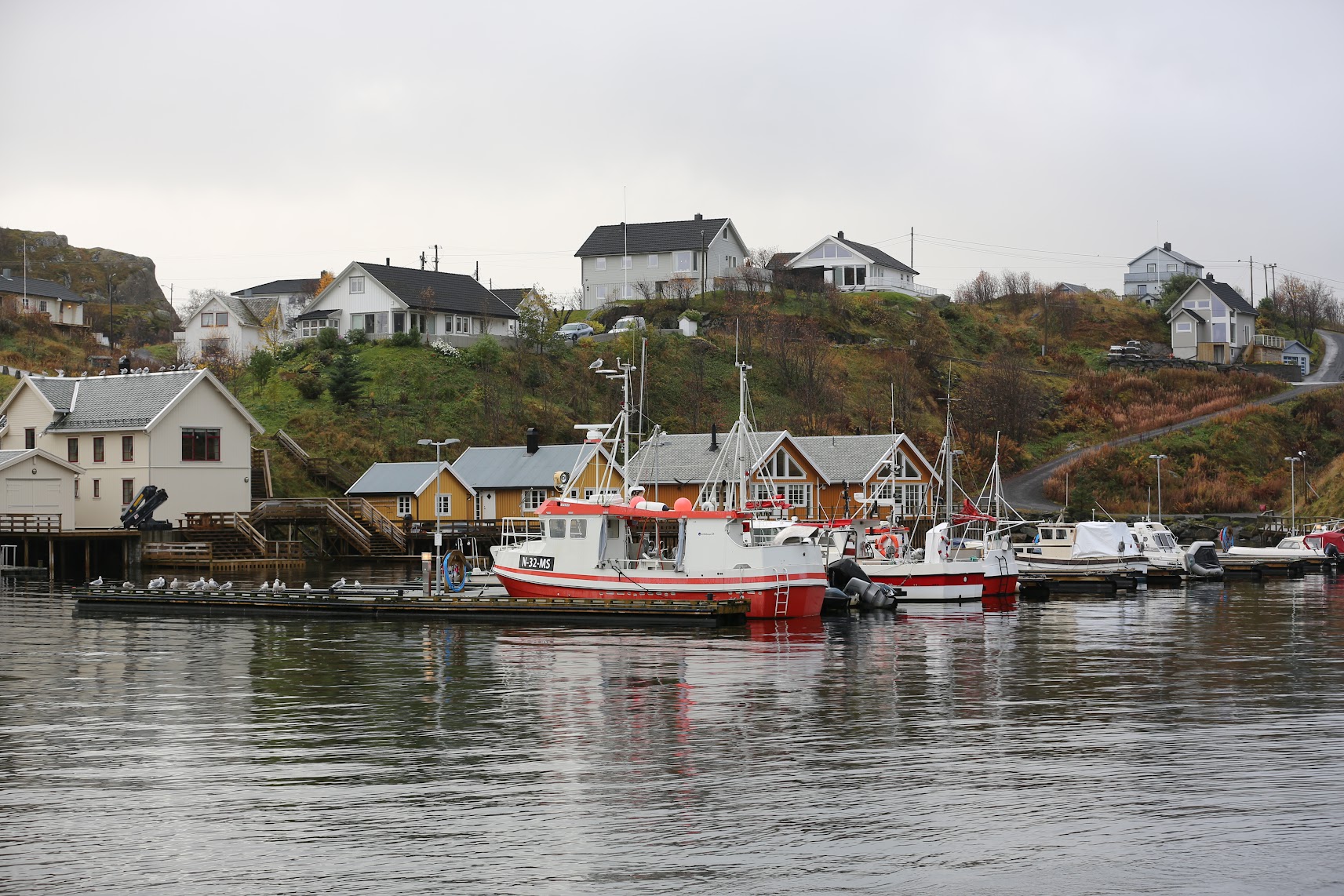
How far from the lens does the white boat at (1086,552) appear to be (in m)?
59.6

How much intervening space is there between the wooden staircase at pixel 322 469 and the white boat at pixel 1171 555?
41.8 metres

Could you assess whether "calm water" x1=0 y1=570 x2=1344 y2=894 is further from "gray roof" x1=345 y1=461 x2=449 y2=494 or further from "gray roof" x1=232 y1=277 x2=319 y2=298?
"gray roof" x1=232 y1=277 x2=319 y2=298

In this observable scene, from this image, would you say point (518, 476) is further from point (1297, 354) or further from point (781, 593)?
point (1297, 354)

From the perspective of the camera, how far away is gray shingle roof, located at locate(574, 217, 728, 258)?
120m

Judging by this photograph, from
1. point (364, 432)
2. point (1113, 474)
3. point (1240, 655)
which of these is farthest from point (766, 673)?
point (1113, 474)

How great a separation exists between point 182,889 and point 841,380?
311ft

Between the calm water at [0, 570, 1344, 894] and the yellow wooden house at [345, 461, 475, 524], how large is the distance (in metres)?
39.9

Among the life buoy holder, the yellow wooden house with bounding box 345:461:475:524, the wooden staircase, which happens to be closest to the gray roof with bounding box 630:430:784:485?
the yellow wooden house with bounding box 345:461:475:524

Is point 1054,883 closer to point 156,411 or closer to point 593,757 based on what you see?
point 593,757

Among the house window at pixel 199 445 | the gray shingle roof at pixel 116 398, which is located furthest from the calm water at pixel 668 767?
the gray shingle roof at pixel 116 398

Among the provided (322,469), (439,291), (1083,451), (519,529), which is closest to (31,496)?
(322,469)

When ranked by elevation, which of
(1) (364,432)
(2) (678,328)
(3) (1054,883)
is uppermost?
(2) (678,328)

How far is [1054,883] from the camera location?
45.3ft

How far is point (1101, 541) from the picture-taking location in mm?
62406
